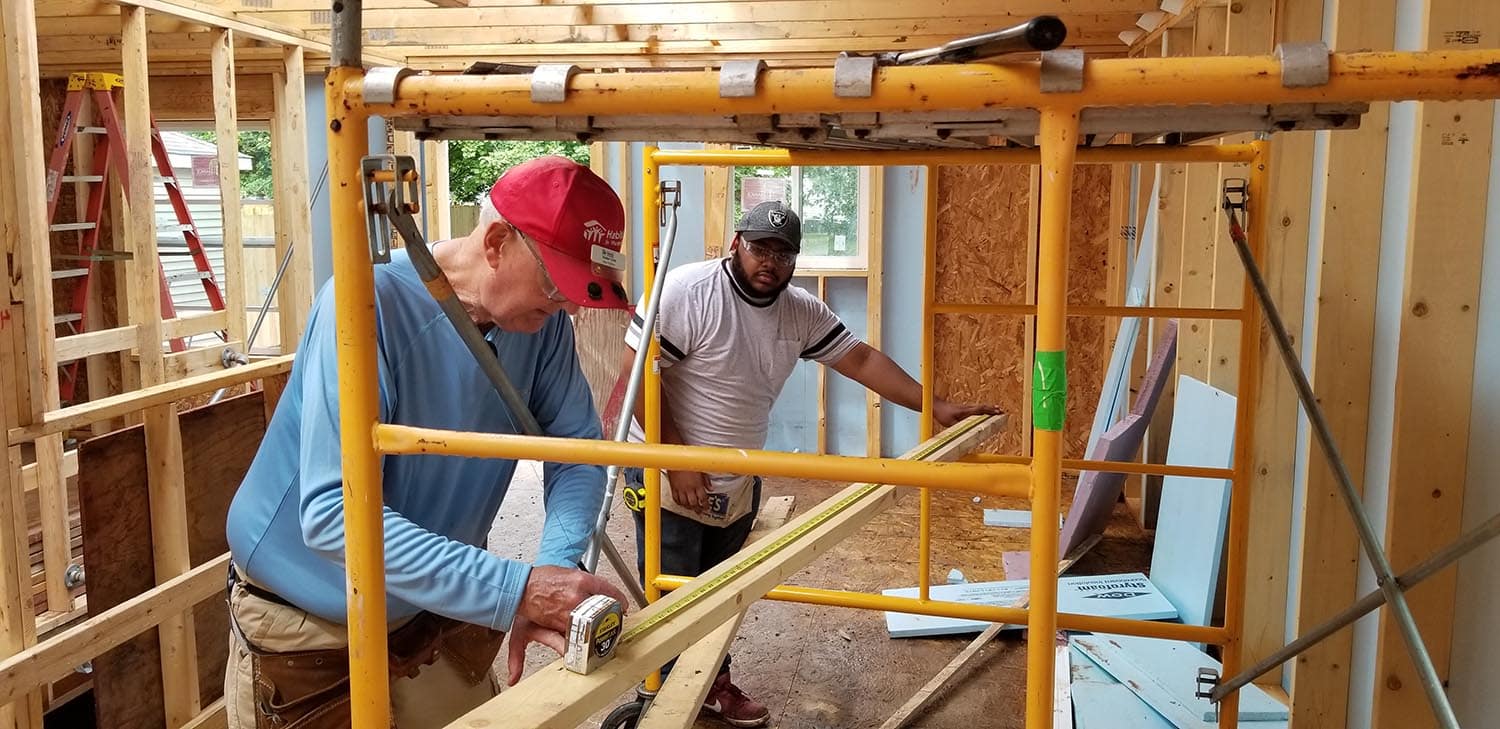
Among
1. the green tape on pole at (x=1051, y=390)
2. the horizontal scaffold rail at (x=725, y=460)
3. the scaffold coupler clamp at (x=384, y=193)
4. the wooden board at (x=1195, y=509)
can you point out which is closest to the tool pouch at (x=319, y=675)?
the horizontal scaffold rail at (x=725, y=460)

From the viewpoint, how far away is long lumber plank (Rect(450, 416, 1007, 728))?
1.28 meters

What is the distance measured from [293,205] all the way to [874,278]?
3.81 metres

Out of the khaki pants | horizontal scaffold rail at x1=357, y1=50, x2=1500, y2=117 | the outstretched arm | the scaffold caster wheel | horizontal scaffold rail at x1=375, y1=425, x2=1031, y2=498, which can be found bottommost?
the scaffold caster wheel

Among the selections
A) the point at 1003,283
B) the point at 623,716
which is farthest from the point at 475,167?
the point at 623,716

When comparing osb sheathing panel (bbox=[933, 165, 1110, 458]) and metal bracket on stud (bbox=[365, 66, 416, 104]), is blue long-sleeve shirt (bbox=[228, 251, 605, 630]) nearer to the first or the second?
metal bracket on stud (bbox=[365, 66, 416, 104])

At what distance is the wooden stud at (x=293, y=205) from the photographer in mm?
5836

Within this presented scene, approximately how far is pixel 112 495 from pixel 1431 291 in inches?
155

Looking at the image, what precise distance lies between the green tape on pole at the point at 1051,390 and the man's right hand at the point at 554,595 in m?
0.72

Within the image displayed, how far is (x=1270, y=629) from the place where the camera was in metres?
3.80

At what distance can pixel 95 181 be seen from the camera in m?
6.13

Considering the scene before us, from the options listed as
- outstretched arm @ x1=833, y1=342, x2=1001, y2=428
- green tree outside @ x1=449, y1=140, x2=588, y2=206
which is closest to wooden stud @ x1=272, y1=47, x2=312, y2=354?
outstretched arm @ x1=833, y1=342, x2=1001, y2=428

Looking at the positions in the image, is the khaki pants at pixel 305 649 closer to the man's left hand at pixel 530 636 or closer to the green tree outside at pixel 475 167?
the man's left hand at pixel 530 636

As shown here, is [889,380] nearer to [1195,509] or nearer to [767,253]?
[767,253]

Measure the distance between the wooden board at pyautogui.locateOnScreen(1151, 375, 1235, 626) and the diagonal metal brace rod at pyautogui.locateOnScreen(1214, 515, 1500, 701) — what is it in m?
1.59
